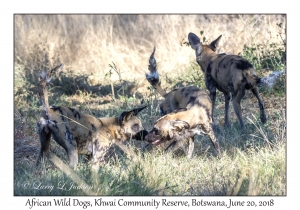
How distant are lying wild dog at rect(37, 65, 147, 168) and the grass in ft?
0.51

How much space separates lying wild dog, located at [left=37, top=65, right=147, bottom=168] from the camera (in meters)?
6.46

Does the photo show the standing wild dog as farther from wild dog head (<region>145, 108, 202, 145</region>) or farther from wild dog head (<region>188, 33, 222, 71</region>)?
wild dog head (<region>145, 108, 202, 145</region>)

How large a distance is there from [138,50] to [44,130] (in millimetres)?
7529

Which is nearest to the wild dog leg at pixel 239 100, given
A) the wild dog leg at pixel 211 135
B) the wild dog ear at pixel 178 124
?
the wild dog leg at pixel 211 135

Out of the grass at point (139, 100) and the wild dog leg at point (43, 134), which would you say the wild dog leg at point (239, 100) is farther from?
the wild dog leg at point (43, 134)

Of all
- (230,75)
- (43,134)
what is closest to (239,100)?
(230,75)

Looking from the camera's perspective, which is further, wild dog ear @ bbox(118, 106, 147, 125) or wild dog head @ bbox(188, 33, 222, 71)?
wild dog head @ bbox(188, 33, 222, 71)

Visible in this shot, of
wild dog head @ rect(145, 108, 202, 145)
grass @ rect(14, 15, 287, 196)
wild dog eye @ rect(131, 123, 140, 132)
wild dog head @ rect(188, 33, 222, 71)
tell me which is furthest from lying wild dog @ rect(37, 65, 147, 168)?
wild dog head @ rect(188, 33, 222, 71)

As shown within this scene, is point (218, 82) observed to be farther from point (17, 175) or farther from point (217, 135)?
point (17, 175)

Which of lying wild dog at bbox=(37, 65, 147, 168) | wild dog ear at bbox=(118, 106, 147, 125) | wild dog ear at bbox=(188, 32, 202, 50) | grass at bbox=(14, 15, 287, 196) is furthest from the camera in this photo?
wild dog ear at bbox=(188, 32, 202, 50)

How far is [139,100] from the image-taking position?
10.2m

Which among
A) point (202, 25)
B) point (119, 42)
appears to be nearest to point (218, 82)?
point (202, 25)

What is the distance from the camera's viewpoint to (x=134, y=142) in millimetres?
7727

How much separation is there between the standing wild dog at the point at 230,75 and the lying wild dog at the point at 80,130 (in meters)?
1.54
